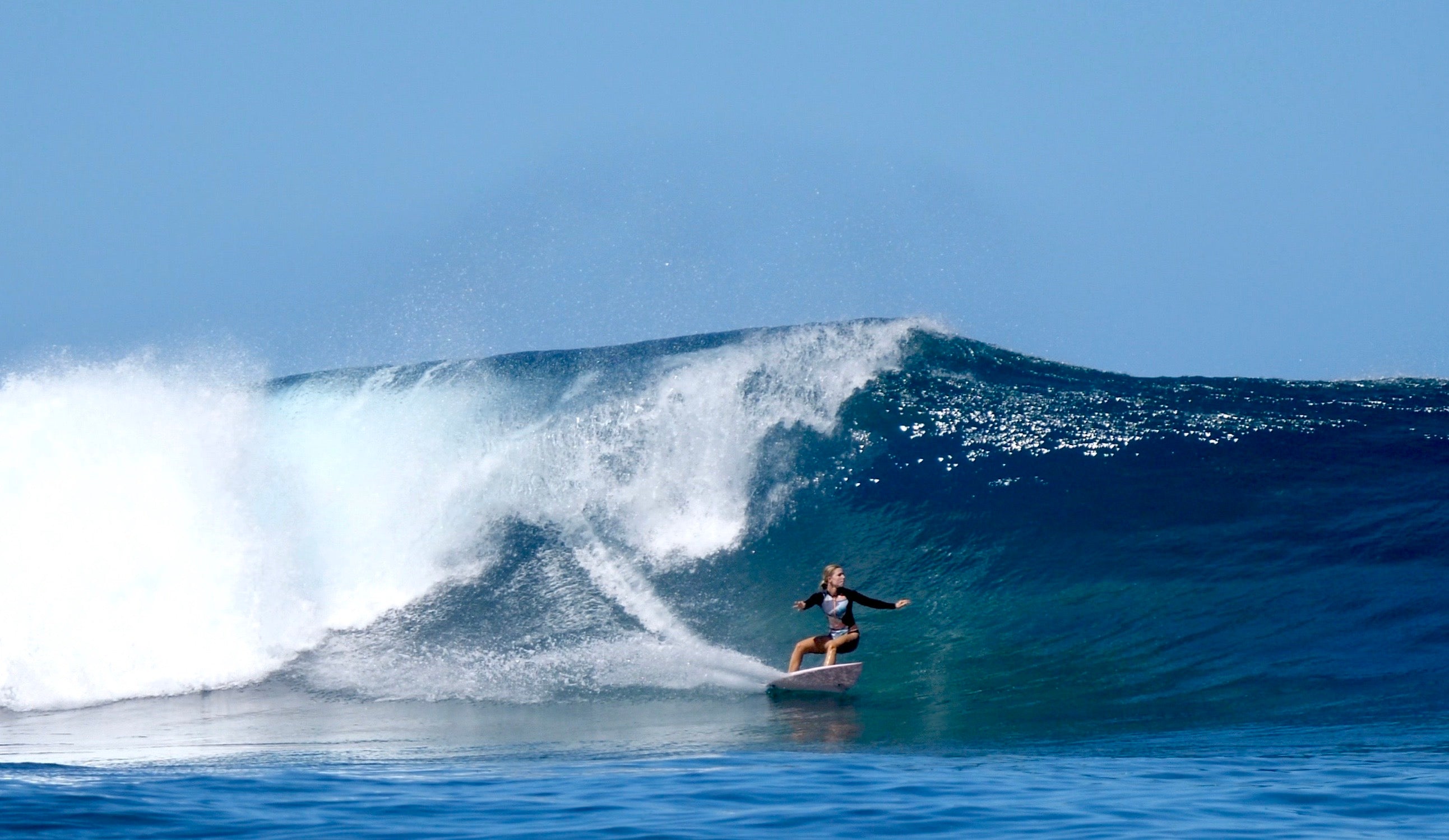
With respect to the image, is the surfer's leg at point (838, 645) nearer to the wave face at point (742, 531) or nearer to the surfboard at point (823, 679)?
the surfboard at point (823, 679)

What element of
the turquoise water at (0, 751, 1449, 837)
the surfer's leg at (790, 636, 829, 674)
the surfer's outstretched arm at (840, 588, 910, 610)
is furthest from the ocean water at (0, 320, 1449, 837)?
the surfer's outstretched arm at (840, 588, 910, 610)

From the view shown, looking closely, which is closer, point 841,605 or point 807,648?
point 807,648

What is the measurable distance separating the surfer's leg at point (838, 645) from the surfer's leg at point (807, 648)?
0.03m

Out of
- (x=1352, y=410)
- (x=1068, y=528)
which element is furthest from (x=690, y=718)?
(x=1352, y=410)

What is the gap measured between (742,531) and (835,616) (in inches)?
116

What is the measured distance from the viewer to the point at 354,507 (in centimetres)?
1258

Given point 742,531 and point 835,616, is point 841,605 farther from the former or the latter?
point 742,531

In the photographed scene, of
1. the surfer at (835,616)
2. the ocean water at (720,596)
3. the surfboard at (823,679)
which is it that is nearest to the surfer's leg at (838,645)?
the surfer at (835,616)

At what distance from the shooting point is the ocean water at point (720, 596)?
5.62 metres

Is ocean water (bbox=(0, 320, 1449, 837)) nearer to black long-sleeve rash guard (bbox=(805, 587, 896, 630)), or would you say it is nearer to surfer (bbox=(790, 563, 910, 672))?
surfer (bbox=(790, 563, 910, 672))

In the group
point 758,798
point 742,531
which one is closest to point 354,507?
point 742,531

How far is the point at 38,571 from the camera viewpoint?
11297mm

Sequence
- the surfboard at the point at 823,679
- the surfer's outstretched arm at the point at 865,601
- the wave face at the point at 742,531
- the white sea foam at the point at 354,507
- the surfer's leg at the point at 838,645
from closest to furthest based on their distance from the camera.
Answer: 1. the surfboard at the point at 823,679
2. the surfer's leg at the point at 838,645
3. the surfer's outstretched arm at the point at 865,601
4. the wave face at the point at 742,531
5. the white sea foam at the point at 354,507

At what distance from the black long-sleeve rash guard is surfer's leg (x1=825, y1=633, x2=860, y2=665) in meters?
0.08
